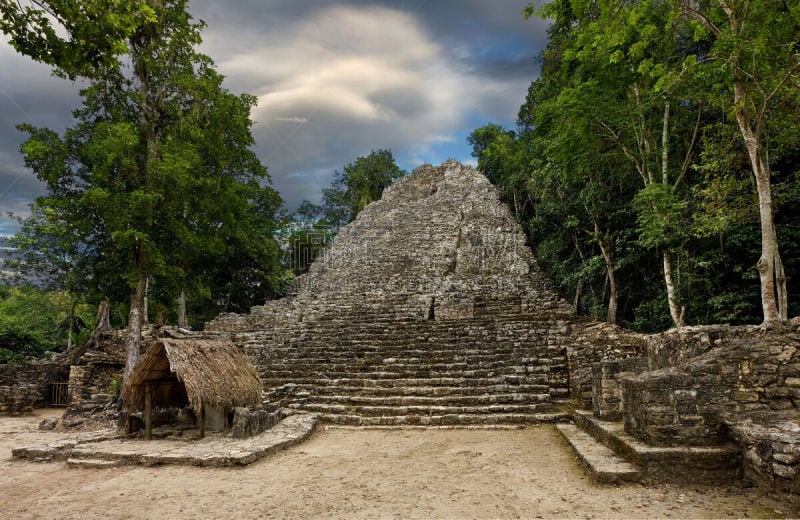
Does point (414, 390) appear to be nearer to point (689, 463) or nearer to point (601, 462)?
point (601, 462)

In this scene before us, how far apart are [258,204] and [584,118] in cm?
1298

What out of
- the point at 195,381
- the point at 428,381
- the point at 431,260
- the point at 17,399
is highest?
the point at 431,260

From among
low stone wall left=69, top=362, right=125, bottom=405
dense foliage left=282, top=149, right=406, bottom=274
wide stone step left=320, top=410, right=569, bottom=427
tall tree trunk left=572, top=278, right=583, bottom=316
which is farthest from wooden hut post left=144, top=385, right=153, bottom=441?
dense foliage left=282, top=149, right=406, bottom=274

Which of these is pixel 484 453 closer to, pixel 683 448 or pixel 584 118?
pixel 683 448

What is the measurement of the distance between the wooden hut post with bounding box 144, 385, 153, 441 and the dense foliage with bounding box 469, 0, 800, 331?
31.2 feet

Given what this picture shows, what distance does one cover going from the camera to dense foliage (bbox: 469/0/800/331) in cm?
663

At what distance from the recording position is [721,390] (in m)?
4.14

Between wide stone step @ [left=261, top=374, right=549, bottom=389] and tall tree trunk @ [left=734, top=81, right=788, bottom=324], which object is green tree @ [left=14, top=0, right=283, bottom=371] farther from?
tall tree trunk @ [left=734, top=81, right=788, bottom=324]

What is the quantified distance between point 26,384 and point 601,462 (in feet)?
49.8

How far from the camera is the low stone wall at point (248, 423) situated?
6621 millimetres

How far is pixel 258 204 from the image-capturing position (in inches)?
697

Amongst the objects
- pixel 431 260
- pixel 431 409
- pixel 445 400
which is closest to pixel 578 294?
pixel 431 260

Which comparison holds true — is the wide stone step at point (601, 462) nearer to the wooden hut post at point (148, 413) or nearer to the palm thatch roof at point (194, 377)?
the palm thatch roof at point (194, 377)

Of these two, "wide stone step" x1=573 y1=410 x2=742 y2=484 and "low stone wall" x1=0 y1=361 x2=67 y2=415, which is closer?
"wide stone step" x1=573 y1=410 x2=742 y2=484
